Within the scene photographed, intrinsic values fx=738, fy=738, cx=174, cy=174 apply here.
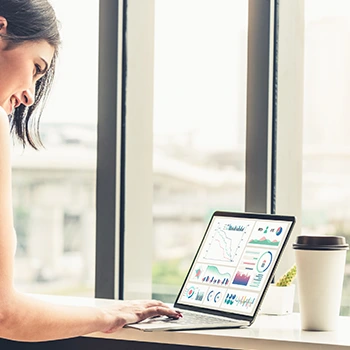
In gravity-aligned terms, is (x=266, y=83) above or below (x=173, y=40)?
below

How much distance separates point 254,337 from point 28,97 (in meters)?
0.72

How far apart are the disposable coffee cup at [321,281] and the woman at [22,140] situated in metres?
0.30

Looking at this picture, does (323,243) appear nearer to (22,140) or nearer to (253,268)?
(253,268)

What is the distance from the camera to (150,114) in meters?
2.29

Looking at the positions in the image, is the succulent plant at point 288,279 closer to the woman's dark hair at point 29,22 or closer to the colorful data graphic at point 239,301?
the colorful data graphic at point 239,301

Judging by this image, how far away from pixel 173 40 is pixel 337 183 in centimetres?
68

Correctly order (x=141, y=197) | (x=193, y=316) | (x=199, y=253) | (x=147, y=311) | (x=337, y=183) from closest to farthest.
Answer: (x=147, y=311), (x=193, y=316), (x=199, y=253), (x=337, y=183), (x=141, y=197)

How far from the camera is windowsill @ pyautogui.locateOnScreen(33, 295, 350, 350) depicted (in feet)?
4.93

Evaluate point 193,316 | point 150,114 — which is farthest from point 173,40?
point 193,316

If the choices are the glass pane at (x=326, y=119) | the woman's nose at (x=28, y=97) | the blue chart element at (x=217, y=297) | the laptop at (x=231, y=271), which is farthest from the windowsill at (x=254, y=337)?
the woman's nose at (x=28, y=97)

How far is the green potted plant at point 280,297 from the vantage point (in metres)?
1.86

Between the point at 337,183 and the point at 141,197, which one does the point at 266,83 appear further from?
the point at 141,197

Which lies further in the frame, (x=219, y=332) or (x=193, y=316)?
(x=193, y=316)

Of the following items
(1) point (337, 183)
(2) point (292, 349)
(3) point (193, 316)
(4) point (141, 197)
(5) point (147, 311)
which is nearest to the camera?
(2) point (292, 349)
